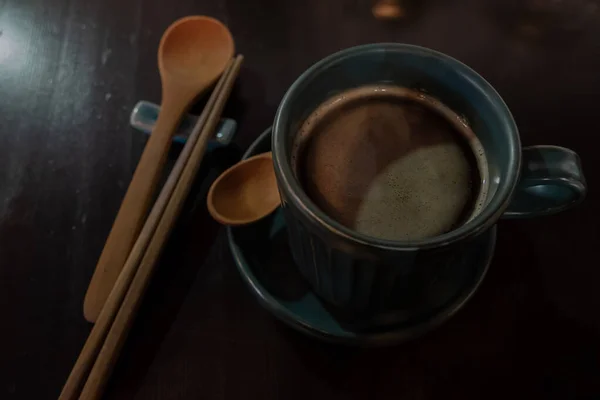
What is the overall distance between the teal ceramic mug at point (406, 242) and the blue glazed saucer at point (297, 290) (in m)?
0.01

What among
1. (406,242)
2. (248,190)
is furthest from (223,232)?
(406,242)

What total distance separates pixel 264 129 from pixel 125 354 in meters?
0.33

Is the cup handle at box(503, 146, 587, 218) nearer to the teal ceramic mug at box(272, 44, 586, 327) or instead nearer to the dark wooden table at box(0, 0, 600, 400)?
the teal ceramic mug at box(272, 44, 586, 327)

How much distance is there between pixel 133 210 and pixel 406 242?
35 centimetres

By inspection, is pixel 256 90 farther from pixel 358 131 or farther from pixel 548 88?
pixel 548 88

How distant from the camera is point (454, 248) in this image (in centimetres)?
43

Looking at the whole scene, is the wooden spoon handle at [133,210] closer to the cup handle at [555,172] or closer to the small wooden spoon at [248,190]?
the small wooden spoon at [248,190]

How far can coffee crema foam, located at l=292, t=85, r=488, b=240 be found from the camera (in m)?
0.51

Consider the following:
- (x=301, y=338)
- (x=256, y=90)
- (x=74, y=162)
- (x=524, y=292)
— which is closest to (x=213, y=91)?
(x=256, y=90)

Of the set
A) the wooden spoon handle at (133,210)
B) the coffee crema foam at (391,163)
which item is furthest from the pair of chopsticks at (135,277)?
the coffee crema foam at (391,163)

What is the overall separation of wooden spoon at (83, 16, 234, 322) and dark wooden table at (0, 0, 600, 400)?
0.04 meters

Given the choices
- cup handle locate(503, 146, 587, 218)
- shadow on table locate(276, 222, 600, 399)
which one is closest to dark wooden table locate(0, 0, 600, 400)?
shadow on table locate(276, 222, 600, 399)

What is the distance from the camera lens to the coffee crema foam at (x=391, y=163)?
506mm

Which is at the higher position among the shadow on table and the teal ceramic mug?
the teal ceramic mug
